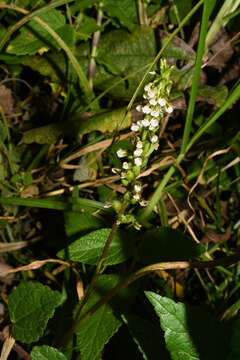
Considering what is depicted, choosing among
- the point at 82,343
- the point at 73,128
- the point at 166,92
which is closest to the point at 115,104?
the point at 73,128

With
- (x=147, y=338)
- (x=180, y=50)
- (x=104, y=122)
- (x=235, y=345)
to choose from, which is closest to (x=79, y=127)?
(x=104, y=122)

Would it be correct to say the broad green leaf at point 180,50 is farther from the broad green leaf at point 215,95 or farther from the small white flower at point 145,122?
the small white flower at point 145,122

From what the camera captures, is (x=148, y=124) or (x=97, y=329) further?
(x=97, y=329)

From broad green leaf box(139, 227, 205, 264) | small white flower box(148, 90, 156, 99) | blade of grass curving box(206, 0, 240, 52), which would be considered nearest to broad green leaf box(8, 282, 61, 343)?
broad green leaf box(139, 227, 205, 264)

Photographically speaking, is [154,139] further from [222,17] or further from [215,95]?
[222,17]

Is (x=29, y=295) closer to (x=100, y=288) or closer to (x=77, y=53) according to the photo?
(x=100, y=288)
